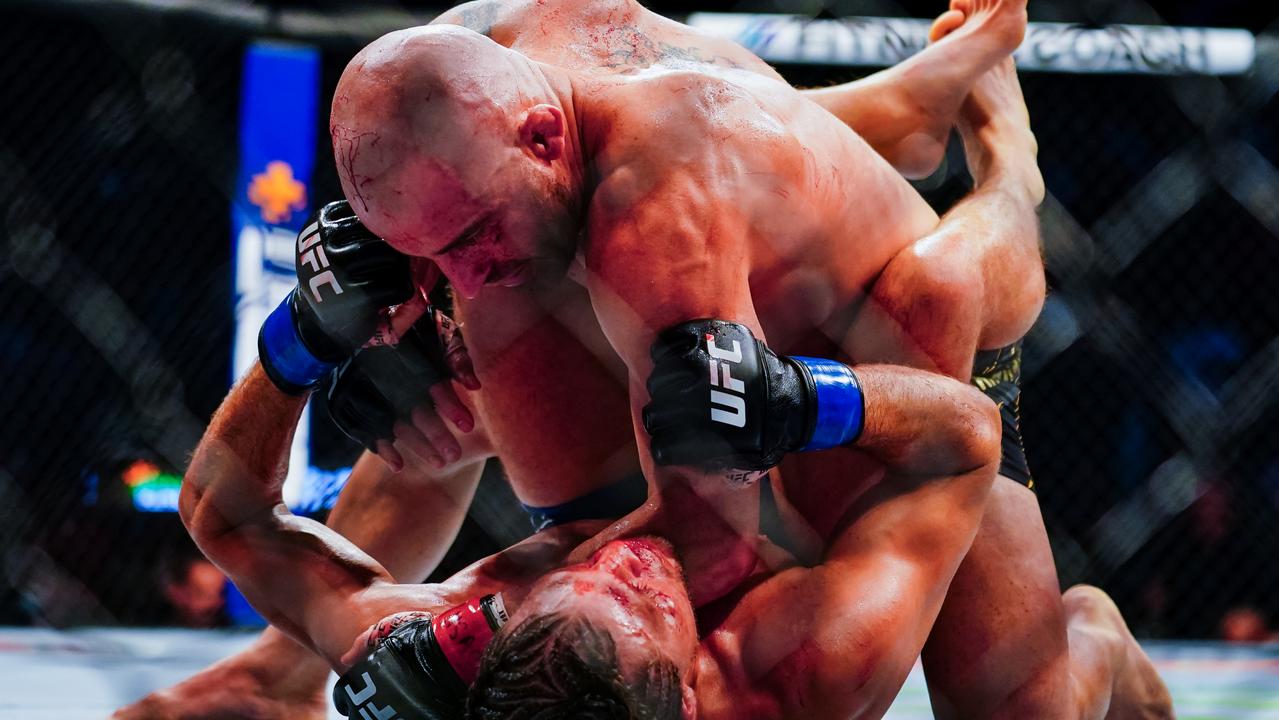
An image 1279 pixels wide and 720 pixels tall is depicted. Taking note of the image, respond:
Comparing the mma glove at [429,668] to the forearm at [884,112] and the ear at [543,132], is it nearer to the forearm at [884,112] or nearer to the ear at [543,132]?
the ear at [543,132]

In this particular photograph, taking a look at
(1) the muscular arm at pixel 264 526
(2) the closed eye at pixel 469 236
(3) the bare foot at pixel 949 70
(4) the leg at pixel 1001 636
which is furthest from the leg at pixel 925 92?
(1) the muscular arm at pixel 264 526

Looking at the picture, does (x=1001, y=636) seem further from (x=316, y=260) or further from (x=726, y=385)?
(x=316, y=260)

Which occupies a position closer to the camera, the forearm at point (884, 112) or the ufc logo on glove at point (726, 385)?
the ufc logo on glove at point (726, 385)

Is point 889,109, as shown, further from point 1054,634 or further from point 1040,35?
point 1040,35

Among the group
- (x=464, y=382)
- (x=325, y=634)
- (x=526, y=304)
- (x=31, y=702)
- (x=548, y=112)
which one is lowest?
(x=31, y=702)

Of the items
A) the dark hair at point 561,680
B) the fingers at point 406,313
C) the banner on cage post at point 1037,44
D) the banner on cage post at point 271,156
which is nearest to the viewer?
the dark hair at point 561,680

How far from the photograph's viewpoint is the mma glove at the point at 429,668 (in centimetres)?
117

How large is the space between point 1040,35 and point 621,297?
5.83ft

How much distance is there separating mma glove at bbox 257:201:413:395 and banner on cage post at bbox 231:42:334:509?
1258mm

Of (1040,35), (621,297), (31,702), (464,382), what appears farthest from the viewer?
(1040,35)

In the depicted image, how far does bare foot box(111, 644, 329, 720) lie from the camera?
1772 millimetres

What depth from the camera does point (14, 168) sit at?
112 inches

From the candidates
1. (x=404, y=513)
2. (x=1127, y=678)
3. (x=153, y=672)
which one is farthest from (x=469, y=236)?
(x=153, y=672)

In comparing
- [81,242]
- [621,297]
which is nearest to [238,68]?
[81,242]
